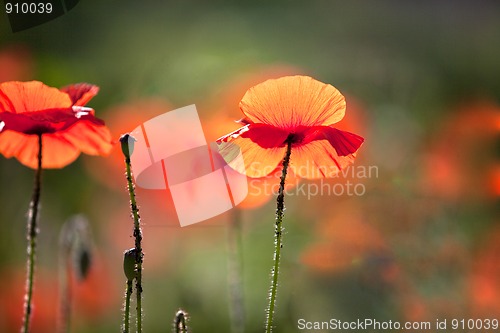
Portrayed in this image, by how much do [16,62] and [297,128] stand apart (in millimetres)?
1374

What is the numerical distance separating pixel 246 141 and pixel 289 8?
1.69 metres

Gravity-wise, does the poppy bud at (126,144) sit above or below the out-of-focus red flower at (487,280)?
below

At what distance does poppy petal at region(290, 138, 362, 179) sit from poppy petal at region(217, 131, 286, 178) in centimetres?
2

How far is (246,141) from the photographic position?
0.74 meters

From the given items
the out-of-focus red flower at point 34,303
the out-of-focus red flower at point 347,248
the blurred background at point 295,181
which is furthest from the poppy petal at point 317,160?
the out-of-focus red flower at point 34,303

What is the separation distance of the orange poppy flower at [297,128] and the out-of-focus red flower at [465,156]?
893mm

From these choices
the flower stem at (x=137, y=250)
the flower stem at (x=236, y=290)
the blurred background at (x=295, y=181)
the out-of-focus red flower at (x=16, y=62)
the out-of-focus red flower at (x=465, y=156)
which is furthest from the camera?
the out-of-focus red flower at (x=16, y=62)

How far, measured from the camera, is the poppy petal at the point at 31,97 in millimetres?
667

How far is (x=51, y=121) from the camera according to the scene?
650 millimetres

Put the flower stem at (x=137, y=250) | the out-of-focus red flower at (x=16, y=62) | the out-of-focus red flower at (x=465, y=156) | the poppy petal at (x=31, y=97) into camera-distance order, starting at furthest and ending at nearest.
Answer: the out-of-focus red flower at (x=16, y=62) < the out-of-focus red flower at (x=465, y=156) < the poppy petal at (x=31, y=97) < the flower stem at (x=137, y=250)

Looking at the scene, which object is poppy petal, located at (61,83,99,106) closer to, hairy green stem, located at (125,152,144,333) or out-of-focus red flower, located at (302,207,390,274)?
hairy green stem, located at (125,152,144,333)

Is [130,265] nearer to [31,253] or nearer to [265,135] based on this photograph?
[31,253]

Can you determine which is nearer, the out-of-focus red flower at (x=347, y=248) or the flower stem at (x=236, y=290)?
the flower stem at (x=236, y=290)

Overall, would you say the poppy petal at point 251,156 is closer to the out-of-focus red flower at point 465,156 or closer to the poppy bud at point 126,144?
the poppy bud at point 126,144
